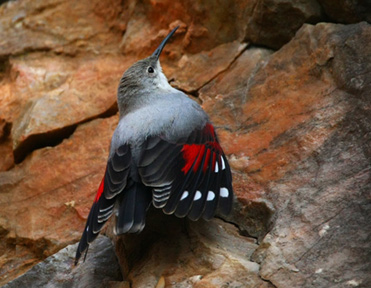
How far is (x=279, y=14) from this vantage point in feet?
14.7

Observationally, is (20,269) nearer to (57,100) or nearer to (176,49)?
(57,100)

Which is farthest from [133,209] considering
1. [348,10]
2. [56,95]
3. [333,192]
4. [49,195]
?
Result: [348,10]

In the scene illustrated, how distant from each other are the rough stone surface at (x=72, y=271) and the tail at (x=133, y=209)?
22.4 inches

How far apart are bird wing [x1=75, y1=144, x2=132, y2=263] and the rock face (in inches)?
13.3

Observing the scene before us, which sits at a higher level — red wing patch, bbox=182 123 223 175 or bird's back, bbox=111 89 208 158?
bird's back, bbox=111 89 208 158

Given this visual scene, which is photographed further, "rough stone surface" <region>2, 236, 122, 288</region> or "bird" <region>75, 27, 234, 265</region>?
"rough stone surface" <region>2, 236, 122, 288</region>

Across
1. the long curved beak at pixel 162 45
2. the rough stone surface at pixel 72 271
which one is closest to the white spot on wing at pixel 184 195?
the rough stone surface at pixel 72 271

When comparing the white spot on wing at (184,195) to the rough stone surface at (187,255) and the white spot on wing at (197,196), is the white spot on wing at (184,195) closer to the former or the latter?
the white spot on wing at (197,196)

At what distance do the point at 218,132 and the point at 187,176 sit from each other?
1.07m

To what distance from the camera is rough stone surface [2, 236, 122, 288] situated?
11.4 feet

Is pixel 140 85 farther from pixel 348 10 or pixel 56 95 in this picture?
pixel 348 10

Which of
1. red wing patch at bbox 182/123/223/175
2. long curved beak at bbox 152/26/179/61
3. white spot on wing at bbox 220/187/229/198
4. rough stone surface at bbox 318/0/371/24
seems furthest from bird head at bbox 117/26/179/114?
rough stone surface at bbox 318/0/371/24

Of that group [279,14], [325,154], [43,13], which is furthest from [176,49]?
[325,154]

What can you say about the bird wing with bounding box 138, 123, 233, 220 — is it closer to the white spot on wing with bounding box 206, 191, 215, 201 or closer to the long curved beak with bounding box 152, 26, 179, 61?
the white spot on wing with bounding box 206, 191, 215, 201
